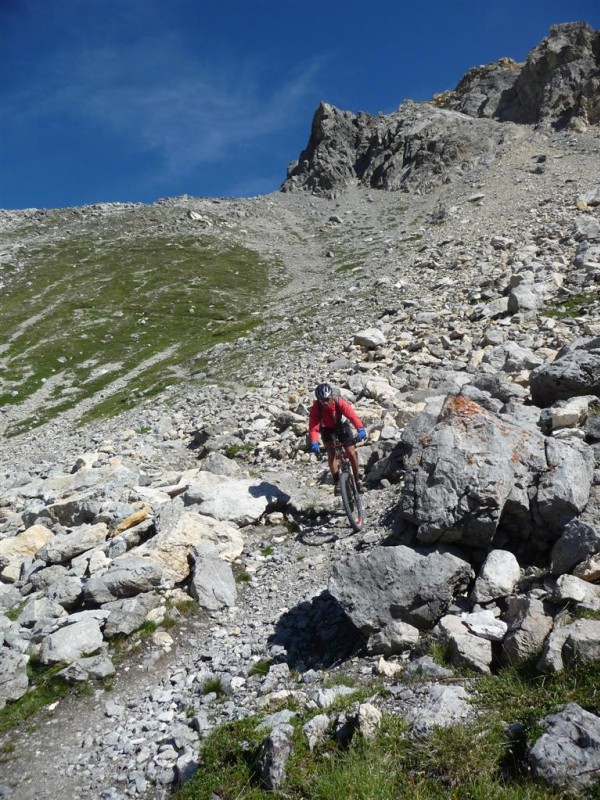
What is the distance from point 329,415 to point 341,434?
0.57 meters

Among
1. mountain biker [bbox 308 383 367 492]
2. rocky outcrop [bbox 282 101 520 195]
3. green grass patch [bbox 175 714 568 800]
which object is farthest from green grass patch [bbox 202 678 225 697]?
rocky outcrop [bbox 282 101 520 195]

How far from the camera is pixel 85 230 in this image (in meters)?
133

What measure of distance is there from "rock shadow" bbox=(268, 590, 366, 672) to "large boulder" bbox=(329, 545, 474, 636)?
544 millimetres

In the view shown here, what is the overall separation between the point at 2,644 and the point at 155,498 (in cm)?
599

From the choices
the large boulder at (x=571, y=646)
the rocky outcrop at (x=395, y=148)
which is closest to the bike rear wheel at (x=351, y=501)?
the large boulder at (x=571, y=646)

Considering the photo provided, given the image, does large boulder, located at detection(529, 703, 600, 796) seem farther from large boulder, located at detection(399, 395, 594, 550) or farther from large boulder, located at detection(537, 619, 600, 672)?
large boulder, located at detection(399, 395, 594, 550)

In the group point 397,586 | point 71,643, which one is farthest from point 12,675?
point 397,586

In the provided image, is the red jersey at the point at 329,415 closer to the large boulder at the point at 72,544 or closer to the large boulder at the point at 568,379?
the large boulder at the point at 568,379

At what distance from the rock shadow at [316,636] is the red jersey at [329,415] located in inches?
171

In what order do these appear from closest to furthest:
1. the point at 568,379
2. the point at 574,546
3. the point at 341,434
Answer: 1. the point at 574,546
2. the point at 341,434
3. the point at 568,379

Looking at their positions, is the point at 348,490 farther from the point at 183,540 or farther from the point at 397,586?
the point at 397,586

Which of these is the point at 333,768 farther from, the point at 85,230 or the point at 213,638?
the point at 85,230

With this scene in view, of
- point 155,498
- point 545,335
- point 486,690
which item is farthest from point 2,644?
point 545,335

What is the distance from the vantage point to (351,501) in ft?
42.7
